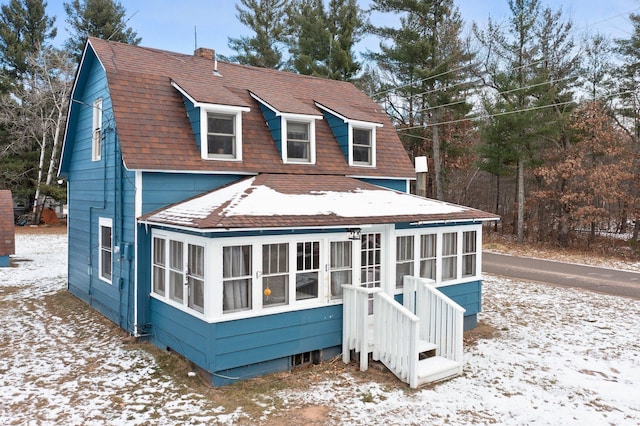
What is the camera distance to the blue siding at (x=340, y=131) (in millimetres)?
11336

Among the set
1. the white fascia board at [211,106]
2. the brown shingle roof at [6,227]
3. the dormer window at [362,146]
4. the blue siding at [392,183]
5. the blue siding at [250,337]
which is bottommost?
the blue siding at [250,337]

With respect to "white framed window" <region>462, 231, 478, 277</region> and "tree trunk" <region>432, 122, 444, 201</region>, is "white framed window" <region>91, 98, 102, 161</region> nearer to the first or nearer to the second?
"white framed window" <region>462, 231, 478, 277</region>

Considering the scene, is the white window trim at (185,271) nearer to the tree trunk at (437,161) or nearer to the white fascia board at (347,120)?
the white fascia board at (347,120)

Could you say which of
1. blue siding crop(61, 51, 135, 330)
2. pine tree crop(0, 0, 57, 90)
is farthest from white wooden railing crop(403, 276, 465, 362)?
pine tree crop(0, 0, 57, 90)

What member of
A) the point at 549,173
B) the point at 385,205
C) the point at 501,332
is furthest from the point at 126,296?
the point at 549,173

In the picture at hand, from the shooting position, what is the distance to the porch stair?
6.95 m

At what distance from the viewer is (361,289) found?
7.68 meters

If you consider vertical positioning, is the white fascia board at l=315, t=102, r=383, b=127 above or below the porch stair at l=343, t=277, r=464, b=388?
above

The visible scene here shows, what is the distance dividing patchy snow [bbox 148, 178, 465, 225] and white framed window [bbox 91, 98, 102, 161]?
138 inches

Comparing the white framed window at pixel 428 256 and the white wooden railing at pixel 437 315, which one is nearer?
the white wooden railing at pixel 437 315

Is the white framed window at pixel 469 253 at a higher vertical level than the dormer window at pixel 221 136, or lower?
lower

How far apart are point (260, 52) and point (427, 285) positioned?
95.1 feet

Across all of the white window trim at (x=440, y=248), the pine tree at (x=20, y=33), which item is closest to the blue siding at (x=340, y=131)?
the white window trim at (x=440, y=248)

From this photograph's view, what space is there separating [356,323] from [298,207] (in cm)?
218
